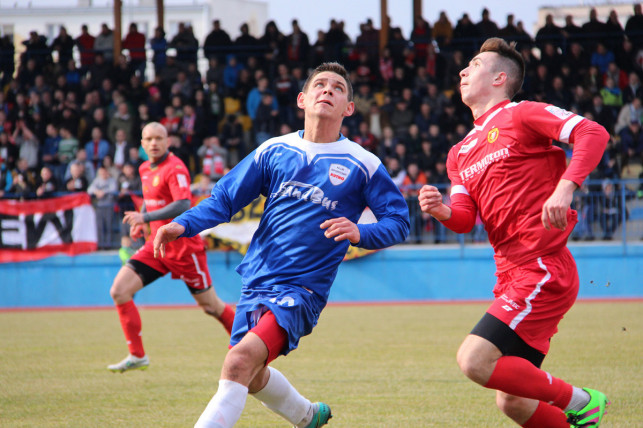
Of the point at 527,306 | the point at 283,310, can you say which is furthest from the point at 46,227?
the point at 527,306

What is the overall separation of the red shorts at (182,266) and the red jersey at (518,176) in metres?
4.23

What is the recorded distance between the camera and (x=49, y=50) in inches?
858

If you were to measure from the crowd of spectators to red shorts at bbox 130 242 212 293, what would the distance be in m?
8.48

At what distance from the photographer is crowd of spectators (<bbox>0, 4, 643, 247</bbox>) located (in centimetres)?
1762

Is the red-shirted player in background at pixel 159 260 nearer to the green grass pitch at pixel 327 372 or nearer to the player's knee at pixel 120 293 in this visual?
the player's knee at pixel 120 293

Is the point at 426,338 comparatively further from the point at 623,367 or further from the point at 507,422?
the point at 507,422

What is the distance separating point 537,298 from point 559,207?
1.82 feet

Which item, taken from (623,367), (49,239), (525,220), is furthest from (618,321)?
(49,239)

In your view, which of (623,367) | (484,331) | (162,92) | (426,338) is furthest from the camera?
(162,92)

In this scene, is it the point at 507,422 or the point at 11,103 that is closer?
the point at 507,422

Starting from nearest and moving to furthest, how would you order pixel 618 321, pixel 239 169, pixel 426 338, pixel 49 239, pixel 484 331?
pixel 484 331 < pixel 239 169 < pixel 426 338 < pixel 618 321 < pixel 49 239

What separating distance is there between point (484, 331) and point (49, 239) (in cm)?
1379

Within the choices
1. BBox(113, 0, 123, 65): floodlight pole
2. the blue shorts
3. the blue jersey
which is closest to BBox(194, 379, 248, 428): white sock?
the blue shorts

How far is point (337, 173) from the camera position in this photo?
449 centimetres
